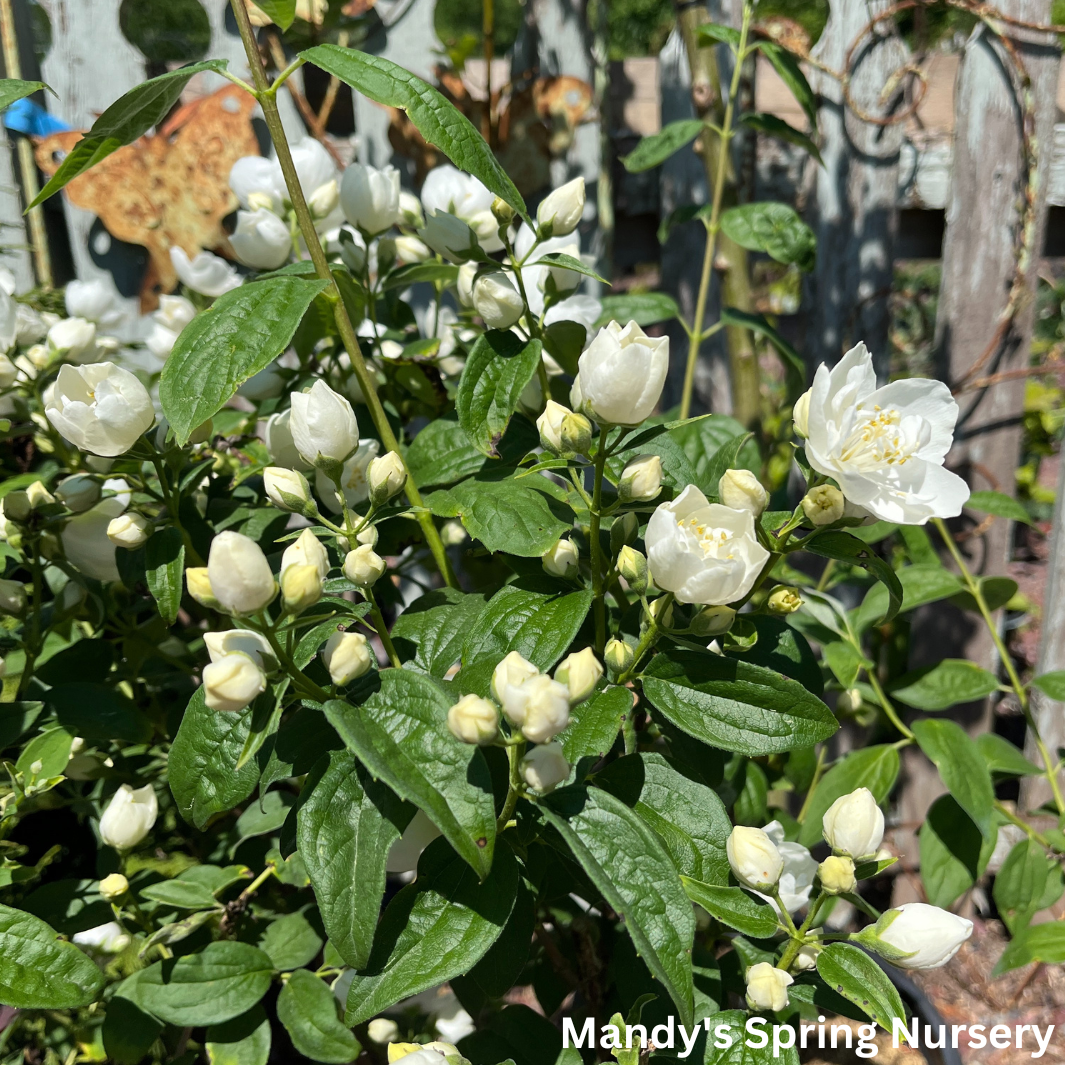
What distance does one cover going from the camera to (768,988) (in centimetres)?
68

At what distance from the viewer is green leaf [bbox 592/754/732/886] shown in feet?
2.37

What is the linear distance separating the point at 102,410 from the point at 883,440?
659 millimetres

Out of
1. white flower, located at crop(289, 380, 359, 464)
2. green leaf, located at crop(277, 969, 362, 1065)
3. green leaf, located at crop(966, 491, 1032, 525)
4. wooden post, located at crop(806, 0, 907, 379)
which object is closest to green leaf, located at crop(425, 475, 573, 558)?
white flower, located at crop(289, 380, 359, 464)

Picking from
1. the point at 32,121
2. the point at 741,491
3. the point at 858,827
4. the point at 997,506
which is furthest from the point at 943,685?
the point at 32,121

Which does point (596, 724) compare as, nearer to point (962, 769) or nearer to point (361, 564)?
point (361, 564)

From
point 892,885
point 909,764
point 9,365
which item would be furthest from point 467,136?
point 892,885

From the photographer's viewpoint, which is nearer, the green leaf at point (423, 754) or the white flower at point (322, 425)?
the green leaf at point (423, 754)

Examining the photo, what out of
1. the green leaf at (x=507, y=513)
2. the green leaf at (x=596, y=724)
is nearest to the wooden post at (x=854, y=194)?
the green leaf at (x=507, y=513)

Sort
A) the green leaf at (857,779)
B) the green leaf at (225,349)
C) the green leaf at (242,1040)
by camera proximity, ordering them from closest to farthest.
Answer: the green leaf at (225,349), the green leaf at (242,1040), the green leaf at (857,779)

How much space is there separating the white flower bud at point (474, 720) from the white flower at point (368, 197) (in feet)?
2.11

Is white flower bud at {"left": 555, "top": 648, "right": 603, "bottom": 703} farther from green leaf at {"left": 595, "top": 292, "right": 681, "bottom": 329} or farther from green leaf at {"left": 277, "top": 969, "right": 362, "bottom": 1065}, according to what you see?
green leaf at {"left": 595, "top": 292, "right": 681, "bottom": 329}

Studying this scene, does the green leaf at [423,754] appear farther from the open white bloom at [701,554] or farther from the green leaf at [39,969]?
the green leaf at [39,969]

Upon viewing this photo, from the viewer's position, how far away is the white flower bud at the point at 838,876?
0.69 meters

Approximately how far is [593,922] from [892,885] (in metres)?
1.34
